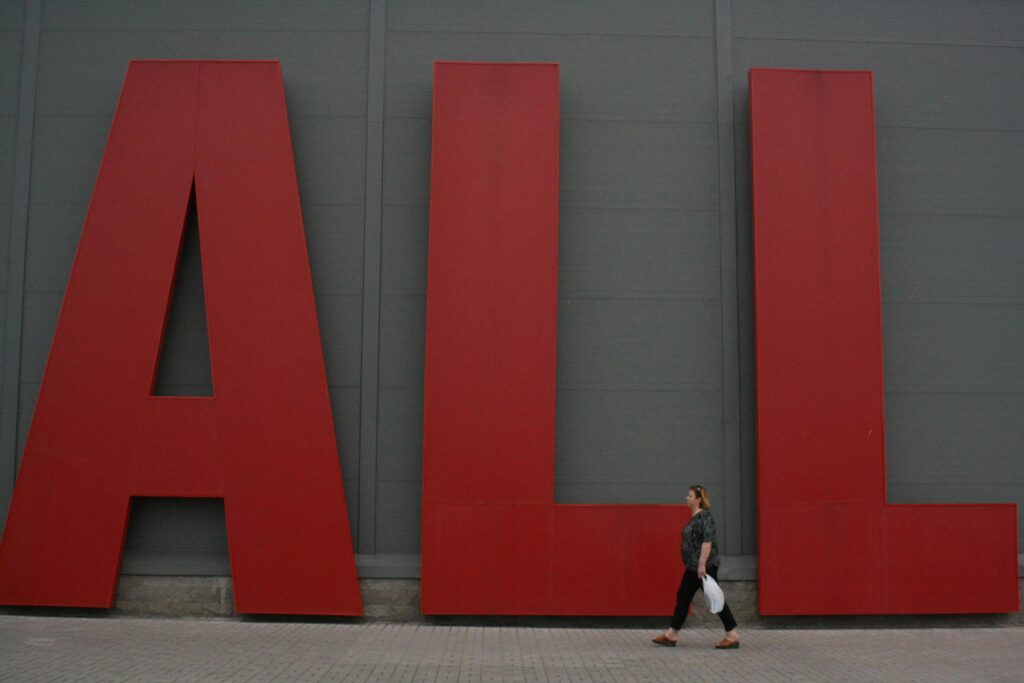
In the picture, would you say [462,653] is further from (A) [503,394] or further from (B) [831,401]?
(B) [831,401]

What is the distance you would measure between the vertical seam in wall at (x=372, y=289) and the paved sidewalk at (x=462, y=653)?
4.34 ft

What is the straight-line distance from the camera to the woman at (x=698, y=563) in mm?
8797

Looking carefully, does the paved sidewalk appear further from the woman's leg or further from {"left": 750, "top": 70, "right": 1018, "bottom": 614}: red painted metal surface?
{"left": 750, "top": 70, "right": 1018, "bottom": 614}: red painted metal surface

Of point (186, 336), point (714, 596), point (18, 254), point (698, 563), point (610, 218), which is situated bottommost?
point (714, 596)

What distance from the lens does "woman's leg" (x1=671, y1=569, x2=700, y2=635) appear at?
8875mm

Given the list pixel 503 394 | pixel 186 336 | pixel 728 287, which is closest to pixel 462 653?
pixel 503 394

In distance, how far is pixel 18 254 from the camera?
10969 millimetres

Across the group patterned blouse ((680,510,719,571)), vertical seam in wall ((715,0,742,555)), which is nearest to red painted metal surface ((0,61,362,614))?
patterned blouse ((680,510,719,571))

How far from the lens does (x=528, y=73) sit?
1073 cm

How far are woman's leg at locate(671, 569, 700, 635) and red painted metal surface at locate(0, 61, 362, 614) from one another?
353cm

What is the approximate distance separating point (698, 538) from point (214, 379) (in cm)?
553

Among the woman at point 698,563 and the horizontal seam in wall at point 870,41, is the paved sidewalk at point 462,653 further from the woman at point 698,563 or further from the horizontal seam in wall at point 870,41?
the horizontal seam in wall at point 870,41

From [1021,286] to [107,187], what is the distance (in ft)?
35.8

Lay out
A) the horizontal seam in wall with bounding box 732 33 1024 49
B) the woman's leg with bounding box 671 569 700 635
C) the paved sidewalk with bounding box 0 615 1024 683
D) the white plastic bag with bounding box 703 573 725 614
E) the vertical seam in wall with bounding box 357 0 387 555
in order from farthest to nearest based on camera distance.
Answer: the horizontal seam in wall with bounding box 732 33 1024 49 < the vertical seam in wall with bounding box 357 0 387 555 < the woman's leg with bounding box 671 569 700 635 < the white plastic bag with bounding box 703 573 725 614 < the paved sidewalk with bounding box 0 615 1024 683
